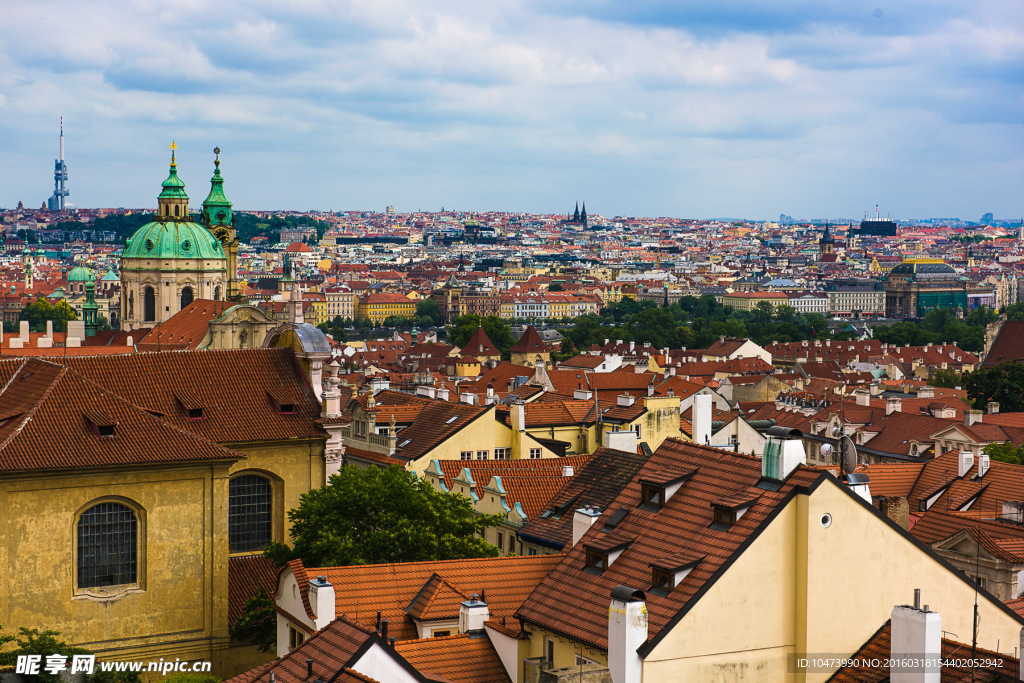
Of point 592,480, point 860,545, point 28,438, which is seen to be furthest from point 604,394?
point 860,545

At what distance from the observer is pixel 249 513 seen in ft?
111

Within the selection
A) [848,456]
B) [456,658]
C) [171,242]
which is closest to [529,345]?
[171,242]

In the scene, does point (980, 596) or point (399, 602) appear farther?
point (399, 602)

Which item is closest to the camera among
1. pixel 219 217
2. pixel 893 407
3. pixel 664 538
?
pixel 664 538

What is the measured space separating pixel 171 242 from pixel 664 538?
8546 centimetres

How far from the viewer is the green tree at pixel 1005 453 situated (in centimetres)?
4553

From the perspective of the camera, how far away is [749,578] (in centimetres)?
1714

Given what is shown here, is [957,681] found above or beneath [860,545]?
beneath

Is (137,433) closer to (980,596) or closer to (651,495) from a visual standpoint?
(651,495)

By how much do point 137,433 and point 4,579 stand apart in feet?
12.7

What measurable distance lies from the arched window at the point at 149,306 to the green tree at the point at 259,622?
7312 centimetres

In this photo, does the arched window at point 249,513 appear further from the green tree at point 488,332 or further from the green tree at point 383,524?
the green tree at point 488,332

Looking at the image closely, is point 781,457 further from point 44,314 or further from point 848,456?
point 44,314

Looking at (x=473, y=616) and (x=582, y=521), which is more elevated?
(x=582, y=521)
